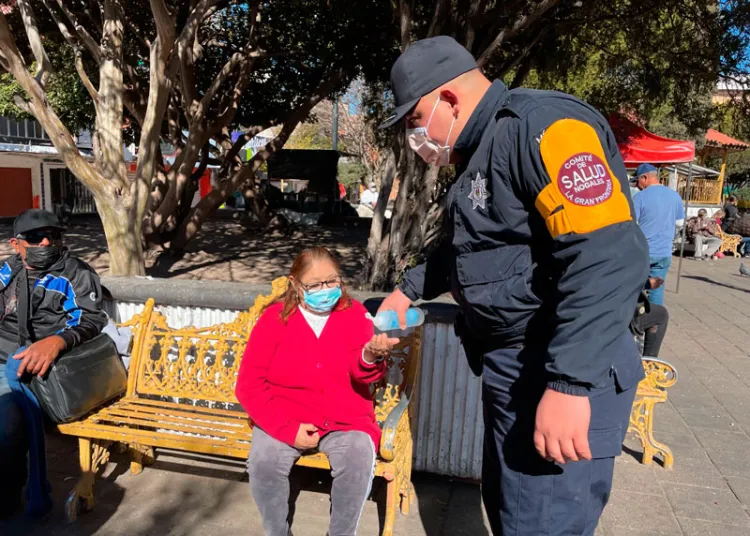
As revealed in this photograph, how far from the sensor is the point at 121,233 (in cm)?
681

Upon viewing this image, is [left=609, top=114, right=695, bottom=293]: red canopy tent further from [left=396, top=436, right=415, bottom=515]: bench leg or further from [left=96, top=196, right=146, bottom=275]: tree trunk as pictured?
[left=396, top=436, right=415, bottom=515]: bench leg

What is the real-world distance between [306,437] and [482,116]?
162 cm

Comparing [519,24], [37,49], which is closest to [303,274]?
[37,49]

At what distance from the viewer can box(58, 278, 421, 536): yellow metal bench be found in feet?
9.62

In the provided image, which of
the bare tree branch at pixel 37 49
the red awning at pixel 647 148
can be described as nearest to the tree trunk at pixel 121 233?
the bare tree branch at pixel 37 49

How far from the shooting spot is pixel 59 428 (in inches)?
122

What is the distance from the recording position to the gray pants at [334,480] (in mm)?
2631

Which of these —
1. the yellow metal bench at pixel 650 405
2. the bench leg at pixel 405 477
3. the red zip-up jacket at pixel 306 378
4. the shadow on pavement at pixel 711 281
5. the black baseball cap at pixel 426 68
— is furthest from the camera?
the shadow on pavement at pixel 711 281

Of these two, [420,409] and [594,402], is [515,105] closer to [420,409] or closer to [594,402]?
[594,402]

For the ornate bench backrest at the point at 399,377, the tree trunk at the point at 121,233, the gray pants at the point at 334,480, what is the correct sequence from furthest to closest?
the tree trunk at the point at 121,233 → the ornate bench backrest at the point at 399,377 → the gray pants at the point at 334,480

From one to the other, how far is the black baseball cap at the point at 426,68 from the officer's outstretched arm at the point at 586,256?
0.41 metres

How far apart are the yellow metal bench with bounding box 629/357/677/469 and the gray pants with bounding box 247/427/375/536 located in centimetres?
185

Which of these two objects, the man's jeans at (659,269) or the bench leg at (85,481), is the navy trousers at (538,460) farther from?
the man's jeans at (659,269)

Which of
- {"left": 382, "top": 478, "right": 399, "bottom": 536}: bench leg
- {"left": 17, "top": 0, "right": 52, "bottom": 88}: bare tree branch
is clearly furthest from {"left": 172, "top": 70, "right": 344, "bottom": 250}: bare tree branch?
{"left": 382, "top": 478, "right": 399, "bottom": 536}: bench leg
